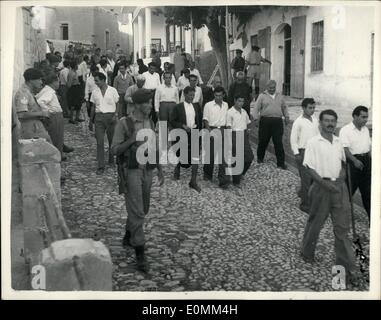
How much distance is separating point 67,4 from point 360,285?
3.28m

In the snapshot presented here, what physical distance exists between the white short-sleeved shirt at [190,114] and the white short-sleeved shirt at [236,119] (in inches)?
19.3

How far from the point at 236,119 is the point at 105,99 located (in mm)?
1796

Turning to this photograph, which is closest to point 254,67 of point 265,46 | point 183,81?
point 183,81

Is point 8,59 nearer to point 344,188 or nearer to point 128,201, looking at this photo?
point 128,201

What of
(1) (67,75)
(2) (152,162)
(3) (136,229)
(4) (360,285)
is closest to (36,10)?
(2) (152,162)

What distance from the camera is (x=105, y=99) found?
7227 mm

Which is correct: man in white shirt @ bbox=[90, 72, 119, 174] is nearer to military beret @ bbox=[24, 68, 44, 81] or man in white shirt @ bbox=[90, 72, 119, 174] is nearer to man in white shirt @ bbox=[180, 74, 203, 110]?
man in white shirt @ bbox=[180, 74, 203, 110]

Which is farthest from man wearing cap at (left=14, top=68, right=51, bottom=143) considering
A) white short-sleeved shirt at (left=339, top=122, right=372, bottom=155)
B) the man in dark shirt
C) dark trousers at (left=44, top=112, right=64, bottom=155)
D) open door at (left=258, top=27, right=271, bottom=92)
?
open door at (left=258, top=27, right=271, bottom=92)

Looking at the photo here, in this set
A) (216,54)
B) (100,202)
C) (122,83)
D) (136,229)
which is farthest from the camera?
(122,83)

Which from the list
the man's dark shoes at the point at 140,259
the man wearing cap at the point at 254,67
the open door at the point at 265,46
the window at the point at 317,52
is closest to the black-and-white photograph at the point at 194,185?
the man's dark shoes at the point at 140,259

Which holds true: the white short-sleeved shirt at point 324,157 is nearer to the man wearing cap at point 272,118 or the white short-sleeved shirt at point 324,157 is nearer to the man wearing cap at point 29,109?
the man wearing cap at point 272,118

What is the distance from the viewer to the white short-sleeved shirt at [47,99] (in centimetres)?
605

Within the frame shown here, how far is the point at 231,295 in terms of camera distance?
420cm

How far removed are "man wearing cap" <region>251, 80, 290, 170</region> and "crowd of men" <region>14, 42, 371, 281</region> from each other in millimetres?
13
